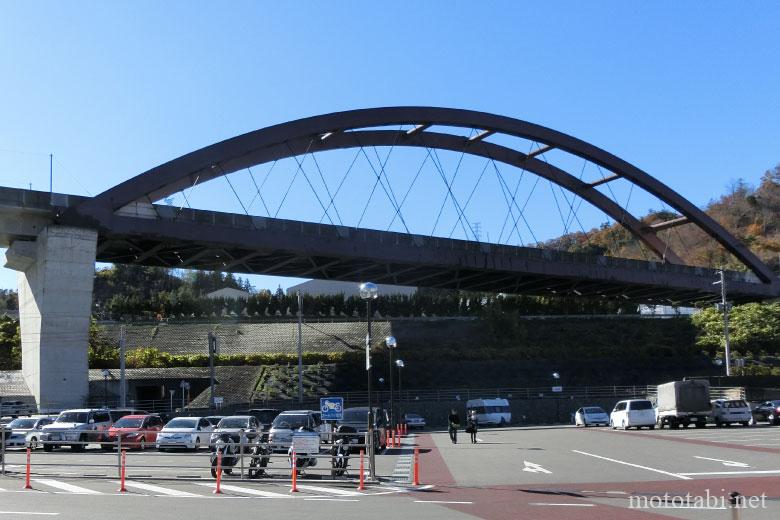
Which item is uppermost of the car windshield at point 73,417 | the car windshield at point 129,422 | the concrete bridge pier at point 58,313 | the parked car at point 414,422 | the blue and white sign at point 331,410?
the concrete bridge pier at point 58,313

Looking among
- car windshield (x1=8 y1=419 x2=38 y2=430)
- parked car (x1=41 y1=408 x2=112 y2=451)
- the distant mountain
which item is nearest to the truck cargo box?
parked car (x1=41 y1=408 x2=112 y2=451)

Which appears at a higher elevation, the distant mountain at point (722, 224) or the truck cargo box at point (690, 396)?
the distant mountain at point (722, 224)

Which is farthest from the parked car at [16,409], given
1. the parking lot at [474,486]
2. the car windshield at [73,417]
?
the parking lot at [474,486]

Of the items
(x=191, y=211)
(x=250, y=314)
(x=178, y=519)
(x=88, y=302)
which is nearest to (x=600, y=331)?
(x=250, y=314)

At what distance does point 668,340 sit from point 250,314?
56177 millimetres

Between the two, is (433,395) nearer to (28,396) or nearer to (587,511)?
(28,396)

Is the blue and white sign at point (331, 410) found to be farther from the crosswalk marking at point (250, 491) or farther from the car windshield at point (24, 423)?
the car windshield at point (24, 423)

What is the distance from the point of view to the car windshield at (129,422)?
36.5m

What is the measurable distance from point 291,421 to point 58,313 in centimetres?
2247

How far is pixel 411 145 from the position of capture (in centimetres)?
6881

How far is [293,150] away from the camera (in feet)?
202

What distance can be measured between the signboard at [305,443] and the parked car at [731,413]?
2987cm

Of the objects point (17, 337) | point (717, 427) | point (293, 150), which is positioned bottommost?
point (717, 427)

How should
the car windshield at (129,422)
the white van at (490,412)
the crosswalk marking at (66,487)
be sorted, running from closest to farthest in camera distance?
the crosswalk marking at (66,487), the car windshield at (129,422), the white van at (490,412)
